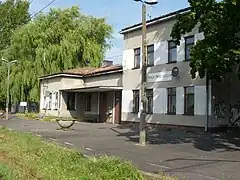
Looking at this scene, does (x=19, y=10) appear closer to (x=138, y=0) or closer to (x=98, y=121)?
(x=98, y=121)

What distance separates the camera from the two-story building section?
24.5m

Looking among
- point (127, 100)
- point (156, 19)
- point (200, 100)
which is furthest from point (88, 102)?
point (200, 100)

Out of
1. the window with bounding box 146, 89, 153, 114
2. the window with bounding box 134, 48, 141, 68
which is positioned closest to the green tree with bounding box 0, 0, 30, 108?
the window with bounding box 134, 48, 141, 68

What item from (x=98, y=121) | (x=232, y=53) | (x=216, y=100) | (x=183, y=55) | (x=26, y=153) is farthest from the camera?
(x=98, y=121)

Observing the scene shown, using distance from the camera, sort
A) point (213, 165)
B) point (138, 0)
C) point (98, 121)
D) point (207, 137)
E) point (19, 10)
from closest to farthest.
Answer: point (213, 165), point (138, 0), point (207, 137), point (98, 121), point (19, 10)

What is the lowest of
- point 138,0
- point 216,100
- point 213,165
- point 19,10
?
point 213,165

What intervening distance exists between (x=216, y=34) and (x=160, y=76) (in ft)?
39.3

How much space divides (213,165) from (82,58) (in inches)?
1419

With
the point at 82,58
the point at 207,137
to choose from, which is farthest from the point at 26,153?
the point at 82,58

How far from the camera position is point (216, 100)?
2366 centimetres

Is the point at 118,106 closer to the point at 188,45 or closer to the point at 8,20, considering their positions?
the point at 188,45

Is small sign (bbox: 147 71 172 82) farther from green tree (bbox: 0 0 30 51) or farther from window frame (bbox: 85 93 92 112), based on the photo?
green tree (bbox: 0 0 30 51)

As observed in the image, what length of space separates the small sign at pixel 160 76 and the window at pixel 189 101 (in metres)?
1.80

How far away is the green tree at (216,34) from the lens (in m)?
15.3
